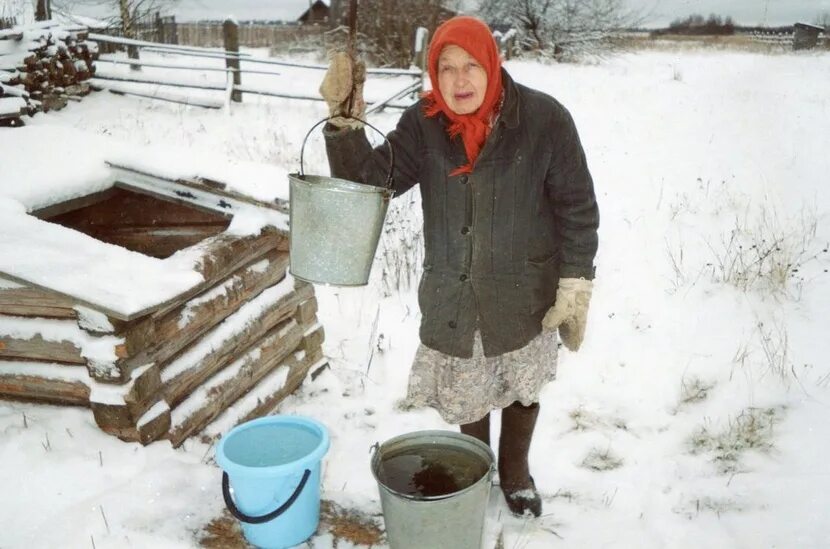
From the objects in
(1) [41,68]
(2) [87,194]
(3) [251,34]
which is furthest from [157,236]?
(3) [251,34]

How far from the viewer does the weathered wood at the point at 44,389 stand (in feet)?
9.89

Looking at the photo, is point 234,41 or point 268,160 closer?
point 268,160

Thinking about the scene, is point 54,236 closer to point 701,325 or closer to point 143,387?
point 143,387

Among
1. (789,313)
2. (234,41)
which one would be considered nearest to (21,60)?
(234,41)

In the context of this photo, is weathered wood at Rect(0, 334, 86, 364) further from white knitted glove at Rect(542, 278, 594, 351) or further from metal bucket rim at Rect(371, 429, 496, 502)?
white knitted glove at Rect(542, 278, 594, 351)

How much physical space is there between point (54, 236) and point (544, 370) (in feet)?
7.47

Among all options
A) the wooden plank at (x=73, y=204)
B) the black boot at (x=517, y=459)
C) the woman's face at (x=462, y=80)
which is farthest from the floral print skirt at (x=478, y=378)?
the wooden plank at (x=73, y=204)

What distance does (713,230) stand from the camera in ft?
18.4

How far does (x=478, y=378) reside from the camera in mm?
2553

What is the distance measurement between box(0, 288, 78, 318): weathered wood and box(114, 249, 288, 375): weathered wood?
0.36 metres

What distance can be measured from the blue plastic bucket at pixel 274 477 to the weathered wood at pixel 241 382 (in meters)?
0.57

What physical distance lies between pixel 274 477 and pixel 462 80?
1590mm

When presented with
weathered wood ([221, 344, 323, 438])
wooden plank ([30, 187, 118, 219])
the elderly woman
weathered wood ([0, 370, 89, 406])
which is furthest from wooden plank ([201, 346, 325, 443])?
wooden plank ([30, 187, 118, 219])

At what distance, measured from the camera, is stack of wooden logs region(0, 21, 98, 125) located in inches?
364
